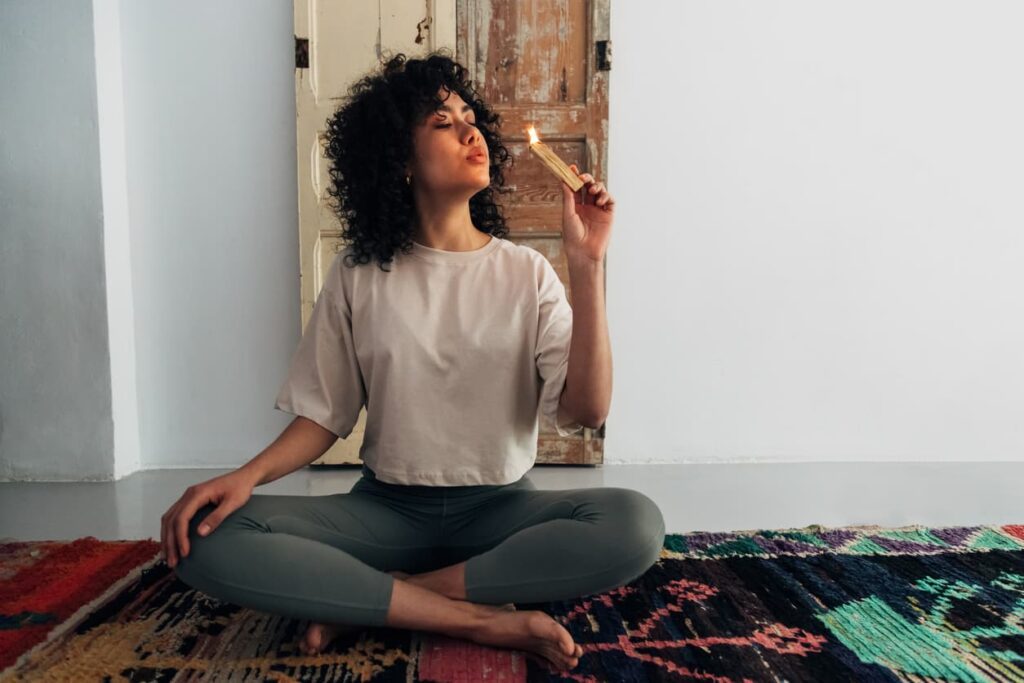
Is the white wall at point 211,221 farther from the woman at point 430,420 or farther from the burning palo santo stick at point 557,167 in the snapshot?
the burning palo santo stick at point 557,167

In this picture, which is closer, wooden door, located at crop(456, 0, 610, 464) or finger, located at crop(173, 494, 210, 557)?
finger, located at crop(173, 494, 210, 557)

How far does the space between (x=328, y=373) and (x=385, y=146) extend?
464 millimetres

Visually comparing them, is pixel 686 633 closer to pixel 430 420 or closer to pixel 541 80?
pixel 430 420

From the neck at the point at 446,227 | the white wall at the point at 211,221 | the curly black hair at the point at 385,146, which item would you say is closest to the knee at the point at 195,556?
the curly black hair at the point at 385,146

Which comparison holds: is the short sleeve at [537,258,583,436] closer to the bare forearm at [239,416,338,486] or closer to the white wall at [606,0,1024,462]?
the bare forearm at [239,416,338,486]

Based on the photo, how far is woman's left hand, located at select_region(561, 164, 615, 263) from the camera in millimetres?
1247

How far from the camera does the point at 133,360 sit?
110 inches

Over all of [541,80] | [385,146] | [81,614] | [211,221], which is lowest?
[81,614]

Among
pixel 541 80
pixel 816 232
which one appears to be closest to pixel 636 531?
pixel 541 80

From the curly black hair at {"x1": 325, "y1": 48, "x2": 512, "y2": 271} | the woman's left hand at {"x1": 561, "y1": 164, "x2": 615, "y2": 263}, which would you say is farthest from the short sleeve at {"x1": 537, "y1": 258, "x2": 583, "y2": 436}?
the curly black hair at {"x1": 325, "y1": 48, "x2": 512, "y2": 271}

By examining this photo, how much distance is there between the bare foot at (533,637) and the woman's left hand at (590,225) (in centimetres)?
60

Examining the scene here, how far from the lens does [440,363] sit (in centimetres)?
136

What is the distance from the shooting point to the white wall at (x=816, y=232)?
279 centimetres

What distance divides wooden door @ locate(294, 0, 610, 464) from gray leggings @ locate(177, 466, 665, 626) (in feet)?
4.38
